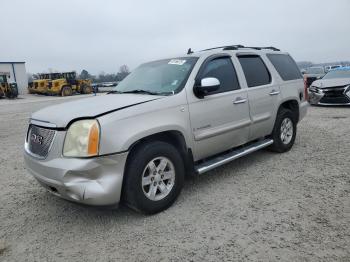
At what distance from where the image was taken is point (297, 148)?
5.86 meters

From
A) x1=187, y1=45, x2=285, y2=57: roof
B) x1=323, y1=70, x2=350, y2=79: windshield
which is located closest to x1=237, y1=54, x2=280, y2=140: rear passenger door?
x1=187, y1=45, x2=285, y2=57: roof

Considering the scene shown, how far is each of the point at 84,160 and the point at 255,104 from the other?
2.78 m

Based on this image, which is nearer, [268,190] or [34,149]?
[34,149]

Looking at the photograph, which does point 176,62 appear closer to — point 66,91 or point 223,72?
point 223,72

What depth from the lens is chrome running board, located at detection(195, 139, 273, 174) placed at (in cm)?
387

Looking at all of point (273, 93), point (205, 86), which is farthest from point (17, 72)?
point (205, 86)

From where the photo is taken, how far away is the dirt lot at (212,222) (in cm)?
277

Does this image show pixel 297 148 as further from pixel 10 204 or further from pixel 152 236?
pixel 10 204

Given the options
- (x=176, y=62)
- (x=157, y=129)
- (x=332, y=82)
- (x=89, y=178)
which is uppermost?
(x=176, y=62)

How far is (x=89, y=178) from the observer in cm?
301

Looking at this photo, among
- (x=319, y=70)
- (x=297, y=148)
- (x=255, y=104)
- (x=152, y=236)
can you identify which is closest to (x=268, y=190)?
(x=255, y=104)

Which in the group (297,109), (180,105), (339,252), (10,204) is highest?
(180,105)

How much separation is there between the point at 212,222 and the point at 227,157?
4.04ft

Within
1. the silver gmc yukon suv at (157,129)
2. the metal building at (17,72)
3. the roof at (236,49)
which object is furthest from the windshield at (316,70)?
the metal building at (17,72)
